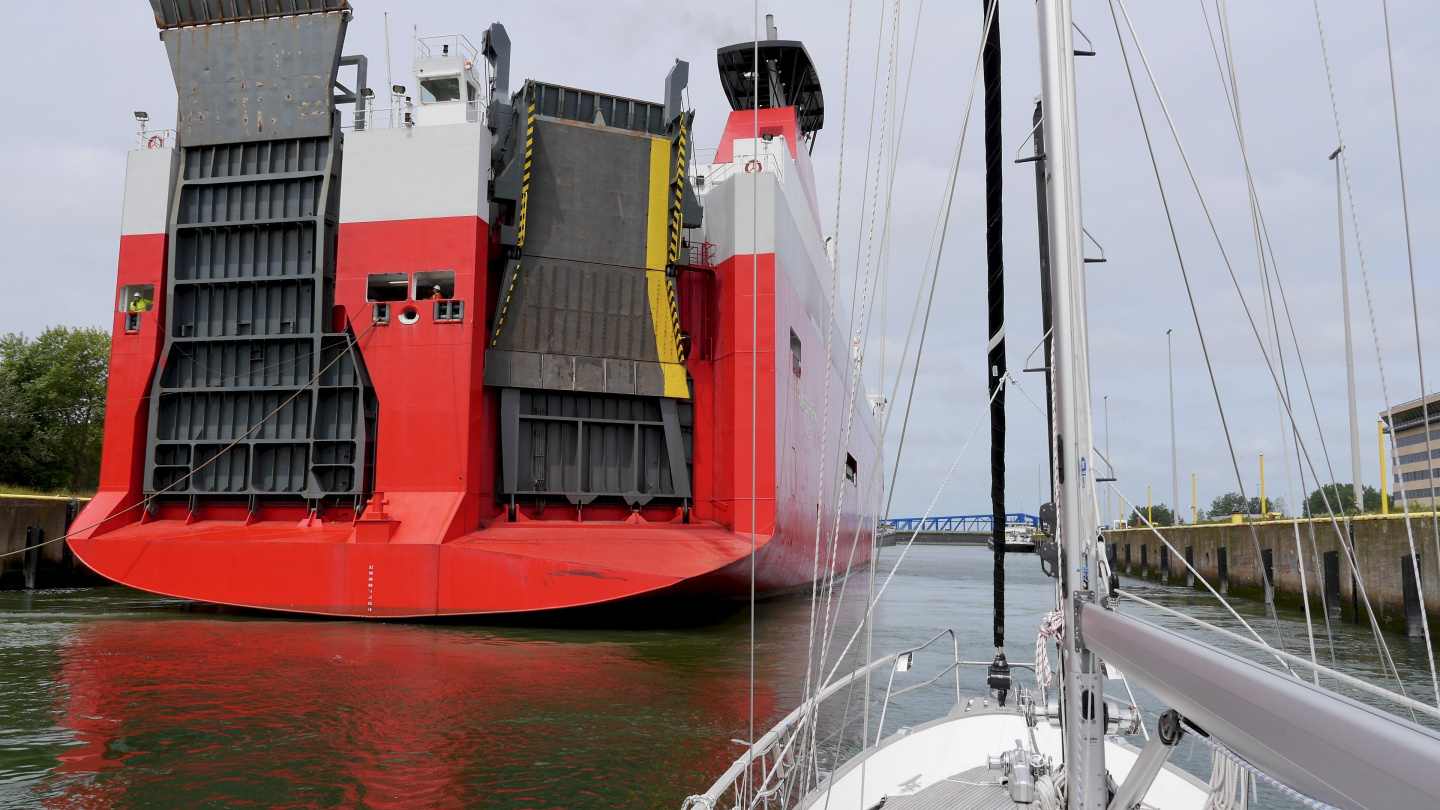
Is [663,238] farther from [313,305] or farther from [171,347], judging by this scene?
[171,347]

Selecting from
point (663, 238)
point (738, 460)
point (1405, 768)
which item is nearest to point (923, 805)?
point (1405, 768)

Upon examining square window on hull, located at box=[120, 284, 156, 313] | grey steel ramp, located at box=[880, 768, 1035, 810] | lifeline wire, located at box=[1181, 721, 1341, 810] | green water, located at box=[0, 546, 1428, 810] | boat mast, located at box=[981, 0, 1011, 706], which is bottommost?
green water, located at box=[0, 546, 1428, 810]

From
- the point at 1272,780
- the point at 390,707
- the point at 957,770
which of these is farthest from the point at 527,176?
the point at 1272,780

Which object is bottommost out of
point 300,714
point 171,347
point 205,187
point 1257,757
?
point 300,714

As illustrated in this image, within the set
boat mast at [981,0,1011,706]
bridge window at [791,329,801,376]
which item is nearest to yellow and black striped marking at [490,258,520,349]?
bridge window at [791,329,801,376]

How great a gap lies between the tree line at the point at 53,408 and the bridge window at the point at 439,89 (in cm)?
2712

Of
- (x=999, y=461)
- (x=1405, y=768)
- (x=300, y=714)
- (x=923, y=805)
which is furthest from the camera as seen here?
(x=300, y=714)

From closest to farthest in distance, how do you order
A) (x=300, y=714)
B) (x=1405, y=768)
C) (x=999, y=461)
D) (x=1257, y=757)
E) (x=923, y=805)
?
(x=1405, y=768), (x=1257, y=757), (x=923, y=805), (x=999, y=461), (x=300, y=714)

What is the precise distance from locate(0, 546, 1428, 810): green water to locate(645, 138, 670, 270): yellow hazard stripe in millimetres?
5230

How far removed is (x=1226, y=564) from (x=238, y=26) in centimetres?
2415

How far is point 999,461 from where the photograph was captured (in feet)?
16.9

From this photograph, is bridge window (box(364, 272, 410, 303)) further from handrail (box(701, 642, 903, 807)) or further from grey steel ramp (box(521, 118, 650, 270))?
handrail (box(701, 642, 903, 807))

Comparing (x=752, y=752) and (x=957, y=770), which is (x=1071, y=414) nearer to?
(x=752, y=752)

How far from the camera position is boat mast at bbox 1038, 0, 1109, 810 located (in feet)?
7.57
